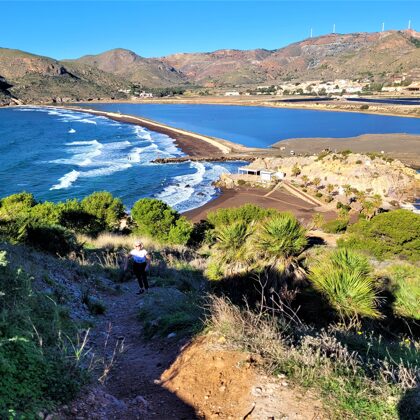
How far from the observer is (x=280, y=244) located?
8922 mm

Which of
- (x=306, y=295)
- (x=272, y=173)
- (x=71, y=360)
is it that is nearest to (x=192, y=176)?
(x=272, y=173)

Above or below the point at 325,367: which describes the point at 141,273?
below

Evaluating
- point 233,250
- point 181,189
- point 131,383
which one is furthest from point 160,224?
point 181,189

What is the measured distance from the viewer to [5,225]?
1127 cm

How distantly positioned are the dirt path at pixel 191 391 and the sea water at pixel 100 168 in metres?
32.1

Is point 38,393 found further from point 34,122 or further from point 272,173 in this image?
point 34,122

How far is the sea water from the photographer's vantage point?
140 feet

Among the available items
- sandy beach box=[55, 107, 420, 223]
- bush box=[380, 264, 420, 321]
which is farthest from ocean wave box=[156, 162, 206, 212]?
bush box=[380, 264, 420, 321]

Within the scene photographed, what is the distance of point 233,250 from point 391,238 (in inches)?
490

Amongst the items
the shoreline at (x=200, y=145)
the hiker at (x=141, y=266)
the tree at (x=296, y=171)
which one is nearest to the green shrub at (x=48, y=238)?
the hiker at (x=141, y=266)

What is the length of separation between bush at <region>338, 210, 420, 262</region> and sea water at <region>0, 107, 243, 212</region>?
20.0m

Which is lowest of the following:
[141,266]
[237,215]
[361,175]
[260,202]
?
[260,202]

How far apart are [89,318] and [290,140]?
7580 centimetres

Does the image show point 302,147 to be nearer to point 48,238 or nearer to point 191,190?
point 191,190
